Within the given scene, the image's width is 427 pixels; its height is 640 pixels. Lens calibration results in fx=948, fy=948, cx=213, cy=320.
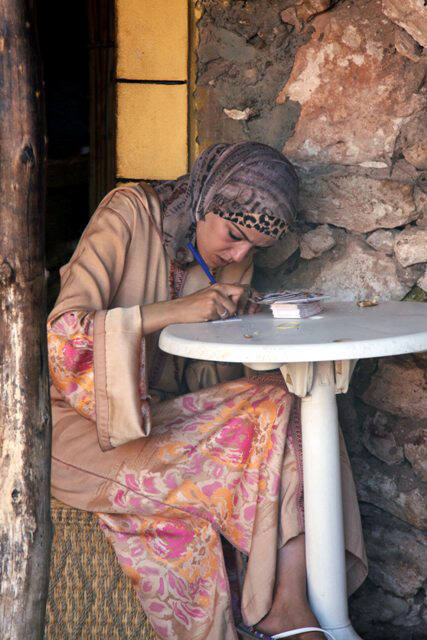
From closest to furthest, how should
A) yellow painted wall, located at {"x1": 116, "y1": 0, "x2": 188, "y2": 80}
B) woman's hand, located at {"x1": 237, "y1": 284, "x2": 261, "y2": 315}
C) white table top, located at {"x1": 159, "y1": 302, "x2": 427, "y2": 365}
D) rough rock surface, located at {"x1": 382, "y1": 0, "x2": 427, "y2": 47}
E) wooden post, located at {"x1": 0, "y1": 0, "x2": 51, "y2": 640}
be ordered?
wooden post, located at {"x1": 0, "y1": 0, "x2": 51, "y2": 640} < white table top, located at {"x1": 159, "y1": 302, "x2": 427, "y2": 365} < woman's hand, located at {"x1": 237, "y1": 284, "x2": 261, "y2": 315} < rough rock surface, located at {"x1": 382, "y1": 0, "x2": 427, "y2": 47} < yellow painted wall, located at {"x1": 116, "y1": 0, "x2": 188, "y2": 80}

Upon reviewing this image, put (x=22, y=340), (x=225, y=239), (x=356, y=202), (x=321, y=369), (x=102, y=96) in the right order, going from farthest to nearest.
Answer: (x=102, y=96), (x=356, y=202), (x=225, y=239), (x=321, y=369), (x=22, y=340)

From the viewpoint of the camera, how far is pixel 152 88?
12.1 ft

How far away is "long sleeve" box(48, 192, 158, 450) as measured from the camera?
100 inches

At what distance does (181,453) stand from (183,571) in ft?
1.06

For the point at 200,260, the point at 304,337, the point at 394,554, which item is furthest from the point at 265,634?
the point at 200,260

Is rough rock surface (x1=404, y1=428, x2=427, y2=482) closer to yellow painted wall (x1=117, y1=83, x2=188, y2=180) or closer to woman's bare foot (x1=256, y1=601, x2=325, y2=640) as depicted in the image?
woman's bare foot (x1=256, y1=601, x2=325, y2=640)

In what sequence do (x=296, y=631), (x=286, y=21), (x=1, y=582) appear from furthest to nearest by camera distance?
1. (x=286, y=21)
2. (x=296, y=631)
3. (x=1, y=582)

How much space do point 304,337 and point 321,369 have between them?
7.6 inches

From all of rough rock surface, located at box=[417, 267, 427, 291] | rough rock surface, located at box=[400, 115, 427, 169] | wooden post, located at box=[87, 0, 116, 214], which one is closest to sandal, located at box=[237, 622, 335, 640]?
rough rock surface, located at box=[417, 267, 427, 291]

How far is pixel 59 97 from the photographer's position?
487cm

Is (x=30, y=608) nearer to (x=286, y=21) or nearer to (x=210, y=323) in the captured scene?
A: (x=210, y=323)

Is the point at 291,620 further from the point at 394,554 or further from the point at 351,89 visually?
the point at 351,89

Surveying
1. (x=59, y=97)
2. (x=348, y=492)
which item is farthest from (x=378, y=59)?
(x=59, y=97)

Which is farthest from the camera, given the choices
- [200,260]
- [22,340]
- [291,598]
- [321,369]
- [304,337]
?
[200,260]
